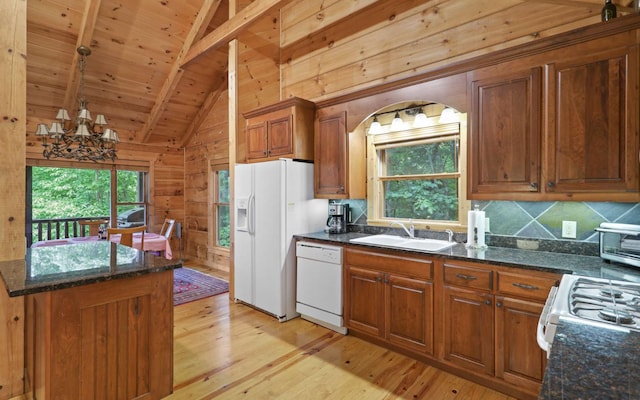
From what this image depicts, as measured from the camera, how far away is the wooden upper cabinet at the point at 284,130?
3.54 meters

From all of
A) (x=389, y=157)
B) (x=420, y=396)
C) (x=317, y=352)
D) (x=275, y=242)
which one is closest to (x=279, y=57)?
(x=389, y=157)

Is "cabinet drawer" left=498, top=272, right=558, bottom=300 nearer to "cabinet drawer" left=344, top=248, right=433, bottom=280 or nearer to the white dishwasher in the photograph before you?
"cabinet drawer" left=344, top=248, right=433, bottom=280

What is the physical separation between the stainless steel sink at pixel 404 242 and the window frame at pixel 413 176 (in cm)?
16

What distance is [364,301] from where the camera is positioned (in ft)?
9.42

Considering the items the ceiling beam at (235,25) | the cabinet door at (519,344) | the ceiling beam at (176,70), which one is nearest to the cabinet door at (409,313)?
the cabinet door at (519,344)

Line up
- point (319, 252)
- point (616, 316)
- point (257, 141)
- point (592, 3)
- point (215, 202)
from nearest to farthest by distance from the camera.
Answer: point (616, 316) → point (592, 3) → point (319, 252) → point (257, 141) → point (215, 202)

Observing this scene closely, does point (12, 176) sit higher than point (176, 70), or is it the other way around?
point (176, 70)

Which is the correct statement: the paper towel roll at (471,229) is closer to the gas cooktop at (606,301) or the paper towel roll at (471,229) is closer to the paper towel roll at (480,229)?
the paper towel roll at (480,229)

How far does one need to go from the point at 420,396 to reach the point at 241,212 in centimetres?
268

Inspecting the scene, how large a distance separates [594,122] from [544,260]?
90 cm

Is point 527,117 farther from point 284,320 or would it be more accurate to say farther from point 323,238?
point 284,320

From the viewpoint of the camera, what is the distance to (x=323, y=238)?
10.6 ft

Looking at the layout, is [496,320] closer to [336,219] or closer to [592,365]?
[592,365]

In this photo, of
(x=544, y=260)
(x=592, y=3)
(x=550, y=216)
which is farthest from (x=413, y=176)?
(x=592, y=3)
